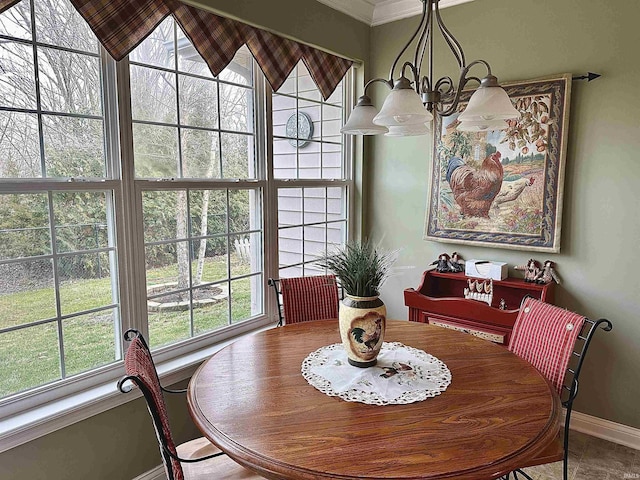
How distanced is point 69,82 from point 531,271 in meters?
2.61

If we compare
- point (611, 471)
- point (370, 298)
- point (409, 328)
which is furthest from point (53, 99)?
point (611, 471)

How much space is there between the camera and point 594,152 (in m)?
2.46

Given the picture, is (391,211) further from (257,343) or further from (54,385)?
(54,385)

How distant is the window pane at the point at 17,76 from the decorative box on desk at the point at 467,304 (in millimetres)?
2256

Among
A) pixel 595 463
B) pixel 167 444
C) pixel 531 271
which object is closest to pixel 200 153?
pixel 167 444

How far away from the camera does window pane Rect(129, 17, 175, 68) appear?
6.88 feet

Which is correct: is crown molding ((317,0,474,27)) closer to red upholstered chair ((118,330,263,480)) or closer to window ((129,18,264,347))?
window ((129,18,264,347))

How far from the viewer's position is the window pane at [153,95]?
6.83 feet

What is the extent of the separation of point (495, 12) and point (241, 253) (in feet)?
7.04

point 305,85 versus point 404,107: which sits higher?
point 305,85

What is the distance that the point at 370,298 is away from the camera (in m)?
1.62

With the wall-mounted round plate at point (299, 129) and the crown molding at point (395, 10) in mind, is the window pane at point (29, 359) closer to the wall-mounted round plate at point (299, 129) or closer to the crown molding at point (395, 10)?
the wall-mounted round plate at point (299, 129)

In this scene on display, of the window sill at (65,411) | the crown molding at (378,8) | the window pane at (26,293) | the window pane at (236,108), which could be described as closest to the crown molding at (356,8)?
the crown molding at (378,8)

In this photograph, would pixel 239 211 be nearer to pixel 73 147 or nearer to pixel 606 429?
pixel 73 147
